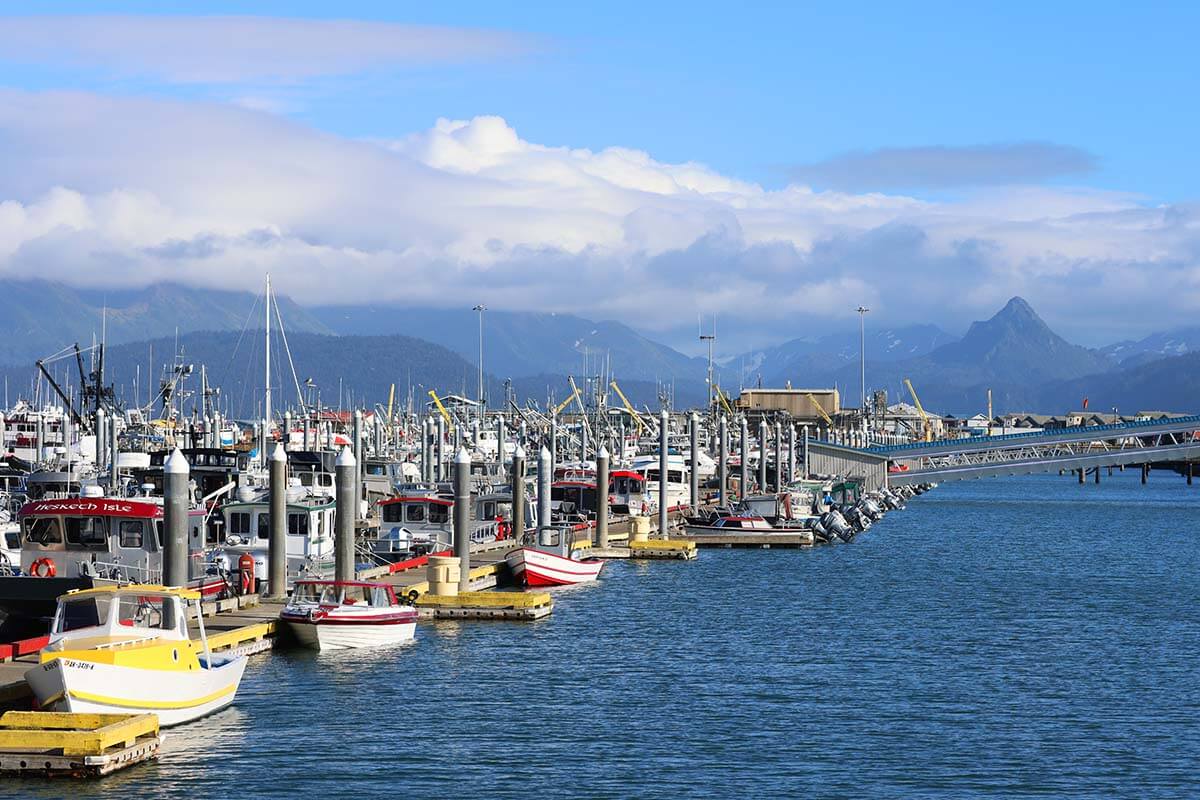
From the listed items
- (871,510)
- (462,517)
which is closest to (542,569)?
(462,517)

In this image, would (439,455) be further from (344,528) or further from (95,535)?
(95,535)

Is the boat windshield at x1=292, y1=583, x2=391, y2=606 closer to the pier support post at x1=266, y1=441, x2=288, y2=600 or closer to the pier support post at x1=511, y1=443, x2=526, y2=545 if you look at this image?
the pier support post at x1=266, y1=441, x2=288, y2=600

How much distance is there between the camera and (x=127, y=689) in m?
30.8

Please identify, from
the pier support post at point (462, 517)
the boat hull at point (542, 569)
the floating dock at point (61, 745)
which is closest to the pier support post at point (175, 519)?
the floating dock at point (61, 745)

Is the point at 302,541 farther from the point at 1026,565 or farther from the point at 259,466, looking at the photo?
the point at 1026,565

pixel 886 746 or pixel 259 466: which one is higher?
pixel 259 466

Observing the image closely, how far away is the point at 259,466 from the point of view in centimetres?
7719

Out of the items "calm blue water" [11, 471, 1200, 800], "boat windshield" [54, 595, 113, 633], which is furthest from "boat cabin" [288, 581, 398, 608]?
"boat windshield" [54, 595, 113, 633]

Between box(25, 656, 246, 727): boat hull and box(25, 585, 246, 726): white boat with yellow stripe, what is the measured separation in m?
0.02

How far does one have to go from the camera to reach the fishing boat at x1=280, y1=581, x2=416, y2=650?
140 ft

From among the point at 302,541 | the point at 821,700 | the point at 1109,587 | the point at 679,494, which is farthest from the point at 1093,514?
the point at 821,700

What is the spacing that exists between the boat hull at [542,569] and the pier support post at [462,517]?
766cm

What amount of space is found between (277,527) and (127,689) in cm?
1510

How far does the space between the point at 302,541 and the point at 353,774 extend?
26.2 m
